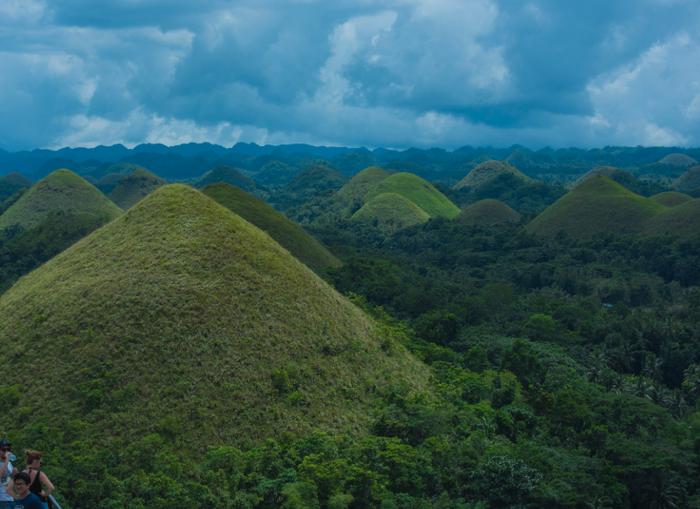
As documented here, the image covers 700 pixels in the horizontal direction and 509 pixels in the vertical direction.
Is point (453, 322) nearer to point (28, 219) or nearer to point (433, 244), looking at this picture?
point (433, 244)

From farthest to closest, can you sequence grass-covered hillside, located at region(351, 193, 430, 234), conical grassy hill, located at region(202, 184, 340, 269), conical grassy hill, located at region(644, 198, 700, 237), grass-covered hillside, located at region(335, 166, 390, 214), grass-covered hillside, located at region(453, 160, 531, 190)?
grass-covered hillside, located at region(453, 160, 531, 190)
grass-covered hillside, located at region(335, 166, 390, 214)
grass-covered hillside, located at region(351, 193, 430, 234)
conical grassy hill, located at region(644, 198, 700, 237)
conical grassy hill, located at region(202, 184, 340, 269)

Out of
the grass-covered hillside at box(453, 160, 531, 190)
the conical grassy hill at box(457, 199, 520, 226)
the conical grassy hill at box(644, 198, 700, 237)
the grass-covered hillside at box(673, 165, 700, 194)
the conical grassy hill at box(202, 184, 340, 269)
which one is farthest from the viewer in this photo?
the grass-covered hillside at box(453, 160, 531, 190)

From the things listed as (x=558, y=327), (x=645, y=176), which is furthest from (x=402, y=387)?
(x=645, y=176)

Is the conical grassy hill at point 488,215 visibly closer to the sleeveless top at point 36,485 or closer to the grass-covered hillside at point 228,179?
the grass-covered hillside at point 228,179

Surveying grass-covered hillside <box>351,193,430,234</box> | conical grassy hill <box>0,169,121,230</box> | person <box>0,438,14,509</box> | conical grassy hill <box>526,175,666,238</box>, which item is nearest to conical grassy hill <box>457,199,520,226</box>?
grass-covered hillside <box>351,193,430,234</box>

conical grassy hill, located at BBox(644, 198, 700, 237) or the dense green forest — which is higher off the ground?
conical grassy hill, located at BBox(644, 198, 700, 237)

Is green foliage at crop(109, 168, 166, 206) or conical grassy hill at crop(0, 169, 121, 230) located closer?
conical grassy hill at crop(0, 169, 121, 230)

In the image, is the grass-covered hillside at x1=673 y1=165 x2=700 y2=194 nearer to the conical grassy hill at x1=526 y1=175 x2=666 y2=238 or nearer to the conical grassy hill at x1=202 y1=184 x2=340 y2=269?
the conical grassy hill at x1=526 y1=175 x2=666 y2=238
